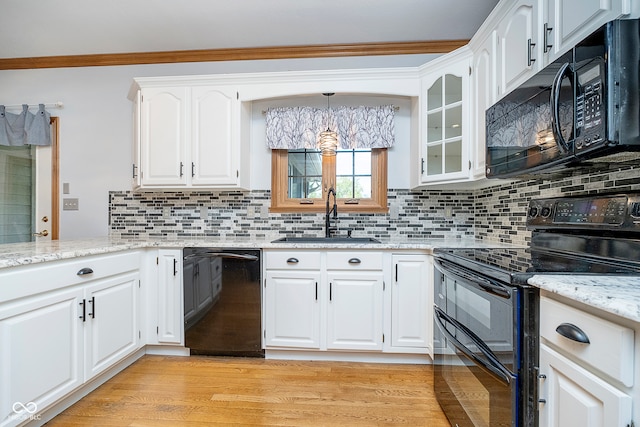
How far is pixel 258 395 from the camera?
1837mm

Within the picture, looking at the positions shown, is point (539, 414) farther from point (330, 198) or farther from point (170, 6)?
point (170, 6)

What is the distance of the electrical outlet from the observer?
2984mm

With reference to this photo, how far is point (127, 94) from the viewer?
9.73 ft

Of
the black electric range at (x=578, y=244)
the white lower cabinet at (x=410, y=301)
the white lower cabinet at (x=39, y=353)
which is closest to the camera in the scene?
Result: the black electric range at (x=578, y=244)

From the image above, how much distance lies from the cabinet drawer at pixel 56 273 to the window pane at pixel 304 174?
1.40 meters

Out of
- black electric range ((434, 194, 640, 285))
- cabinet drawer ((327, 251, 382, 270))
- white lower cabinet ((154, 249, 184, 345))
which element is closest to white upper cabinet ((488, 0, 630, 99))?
black electric range ((434, 194, 640, 285))

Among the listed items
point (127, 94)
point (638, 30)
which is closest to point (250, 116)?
point (127, 94)

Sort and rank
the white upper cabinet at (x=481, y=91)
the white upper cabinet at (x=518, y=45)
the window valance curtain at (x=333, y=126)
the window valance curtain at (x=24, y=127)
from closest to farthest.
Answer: the white upper cabinet at (x=518, y=45), the white upper cabinet at (x=481, y=91), the window valance curtain at (x=333, y=126), the window valance curtain at (x=24, y=127)

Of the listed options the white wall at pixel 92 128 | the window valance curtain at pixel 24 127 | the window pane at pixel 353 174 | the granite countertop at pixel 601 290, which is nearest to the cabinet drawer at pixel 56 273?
the white wall at pixel 92 128

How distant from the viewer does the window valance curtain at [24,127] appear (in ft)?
9.59

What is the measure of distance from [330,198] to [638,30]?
2.08 metres

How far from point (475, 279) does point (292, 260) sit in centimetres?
125

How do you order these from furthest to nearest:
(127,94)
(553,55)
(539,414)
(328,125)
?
(127,94) → (328,125) → (553,55) → (539,414)

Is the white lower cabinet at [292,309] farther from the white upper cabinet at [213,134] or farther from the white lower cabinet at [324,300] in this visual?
the white upper cabinet at [213,134]
